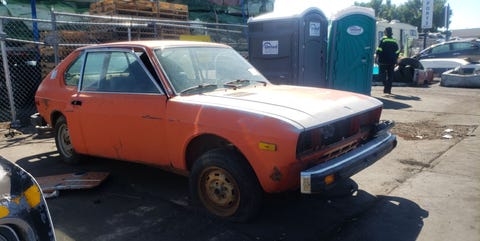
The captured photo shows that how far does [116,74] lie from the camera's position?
4684mm

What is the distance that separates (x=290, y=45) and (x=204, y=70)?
4.64m

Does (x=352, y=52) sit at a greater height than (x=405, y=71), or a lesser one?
greater

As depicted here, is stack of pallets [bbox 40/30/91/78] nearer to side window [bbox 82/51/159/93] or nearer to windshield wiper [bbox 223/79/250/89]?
side window [bbox 82/51/159/93]

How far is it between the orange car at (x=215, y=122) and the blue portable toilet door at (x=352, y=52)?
555 cm

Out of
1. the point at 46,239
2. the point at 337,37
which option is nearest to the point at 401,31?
the point at 337,37

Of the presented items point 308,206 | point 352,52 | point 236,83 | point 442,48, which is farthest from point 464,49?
point 308,206

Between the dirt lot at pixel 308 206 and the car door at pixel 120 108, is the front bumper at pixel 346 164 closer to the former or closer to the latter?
the dirt lot at pixel 308 206

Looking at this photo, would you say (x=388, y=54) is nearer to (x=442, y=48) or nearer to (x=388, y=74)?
(x=388, y=74)

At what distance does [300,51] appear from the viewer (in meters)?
8.77

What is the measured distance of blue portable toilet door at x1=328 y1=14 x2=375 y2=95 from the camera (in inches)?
394

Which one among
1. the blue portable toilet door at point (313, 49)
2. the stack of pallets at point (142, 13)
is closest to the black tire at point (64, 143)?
the stack of pallets at point (142, 13)

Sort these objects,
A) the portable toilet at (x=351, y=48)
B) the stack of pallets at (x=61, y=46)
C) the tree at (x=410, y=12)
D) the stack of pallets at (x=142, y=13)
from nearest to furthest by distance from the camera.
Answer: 1. the stack of pallets at (x=61, y=46)
2. the portable toilet at (x=351, y=48)
3. the stack of pallets at (x=142, y=13)
4. the tree at (x=410, y=12)

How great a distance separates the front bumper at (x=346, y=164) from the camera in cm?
321

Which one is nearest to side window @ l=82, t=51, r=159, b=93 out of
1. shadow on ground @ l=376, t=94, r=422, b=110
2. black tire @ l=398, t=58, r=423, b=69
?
shadow on ground @ l=376, t=94, r=422, b=110
